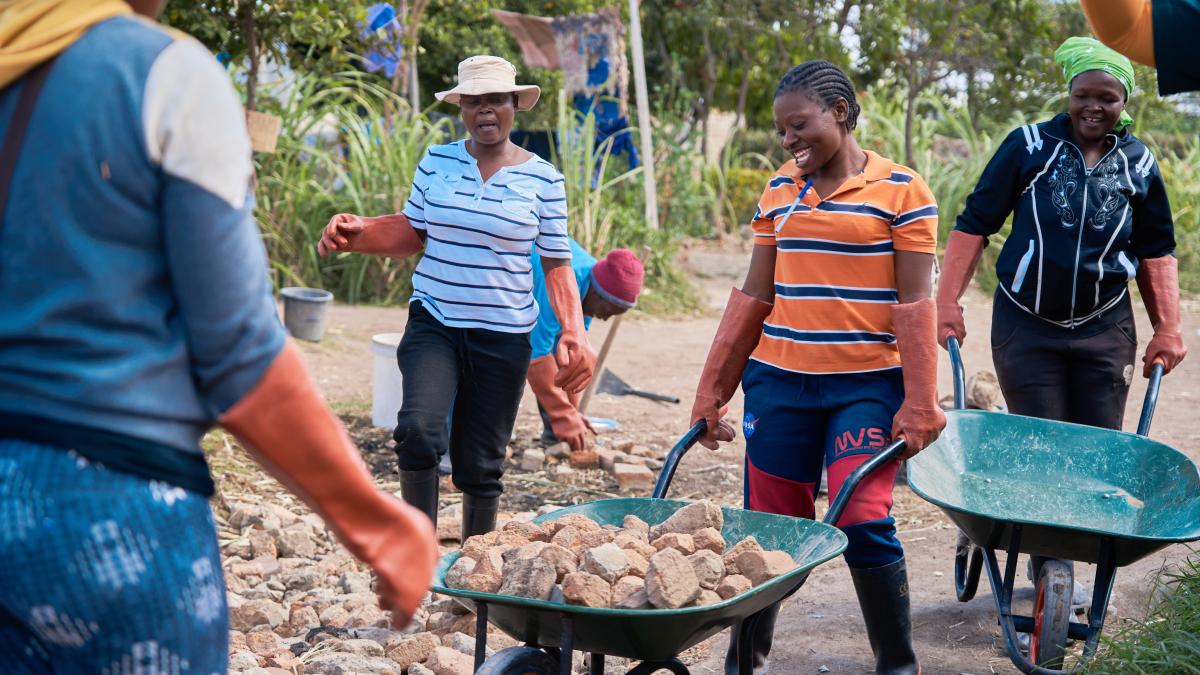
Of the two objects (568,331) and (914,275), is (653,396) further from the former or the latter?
(914,275)

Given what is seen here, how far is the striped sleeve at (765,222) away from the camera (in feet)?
12.0

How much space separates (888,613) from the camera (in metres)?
3.41

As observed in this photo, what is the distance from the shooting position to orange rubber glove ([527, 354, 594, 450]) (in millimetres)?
5895

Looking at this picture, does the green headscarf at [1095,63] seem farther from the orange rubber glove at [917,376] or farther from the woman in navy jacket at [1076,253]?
the orange rubber glove at [917,376]

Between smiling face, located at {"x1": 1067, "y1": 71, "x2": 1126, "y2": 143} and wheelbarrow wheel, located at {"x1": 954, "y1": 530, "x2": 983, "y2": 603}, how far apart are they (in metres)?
1.41

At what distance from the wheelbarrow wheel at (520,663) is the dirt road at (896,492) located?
1410 mm

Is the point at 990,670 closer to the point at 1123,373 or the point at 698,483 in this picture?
the point at 1123,373

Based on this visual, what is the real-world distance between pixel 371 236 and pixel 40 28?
9.16 ft

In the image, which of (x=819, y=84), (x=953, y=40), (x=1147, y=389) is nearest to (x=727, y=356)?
(x=819, y=84)

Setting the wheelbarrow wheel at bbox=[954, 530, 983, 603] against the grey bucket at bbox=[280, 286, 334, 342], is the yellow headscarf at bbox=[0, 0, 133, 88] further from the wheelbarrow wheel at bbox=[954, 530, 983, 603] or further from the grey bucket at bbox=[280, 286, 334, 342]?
the grey bucket at bbox=[280, 286, 334, 342]

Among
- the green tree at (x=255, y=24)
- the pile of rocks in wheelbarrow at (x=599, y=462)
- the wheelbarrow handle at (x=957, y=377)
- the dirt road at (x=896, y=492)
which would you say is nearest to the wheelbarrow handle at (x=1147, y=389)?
the wheelbarrow handle at (x=957, y=377)

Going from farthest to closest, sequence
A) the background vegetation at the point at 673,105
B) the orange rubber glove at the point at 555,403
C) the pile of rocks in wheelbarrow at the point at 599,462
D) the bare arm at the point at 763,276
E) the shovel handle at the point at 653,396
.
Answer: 1. the background vegetation at the point at 673,105
2. the shovel handle at the point at 653,396
3. the pile of rocks in wheelbarrow at the point at 599,462
4. the orange rubber glove at the point at 555,403
5. the bare arm at the point at 763,276

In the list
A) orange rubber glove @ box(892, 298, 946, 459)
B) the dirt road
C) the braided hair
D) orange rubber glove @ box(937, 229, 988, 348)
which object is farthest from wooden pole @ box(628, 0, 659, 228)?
orange rubber glove @ box(892, 298, 946, 459)

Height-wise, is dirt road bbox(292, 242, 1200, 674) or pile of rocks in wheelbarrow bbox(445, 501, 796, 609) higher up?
pile of rocks in wheelbarrow bbox(445, 501, 796, 609)
